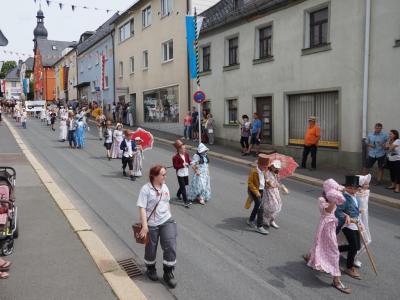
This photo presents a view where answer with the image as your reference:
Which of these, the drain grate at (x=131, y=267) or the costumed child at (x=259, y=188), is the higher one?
the costumed child at (x=259, y=188)

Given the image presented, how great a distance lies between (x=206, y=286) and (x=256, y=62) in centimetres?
1456

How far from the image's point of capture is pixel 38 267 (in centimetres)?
563

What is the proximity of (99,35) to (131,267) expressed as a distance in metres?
40.7

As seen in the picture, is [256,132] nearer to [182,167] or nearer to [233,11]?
[233,11]

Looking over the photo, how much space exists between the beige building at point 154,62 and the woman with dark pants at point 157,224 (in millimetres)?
19708

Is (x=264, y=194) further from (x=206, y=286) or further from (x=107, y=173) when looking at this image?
(x=107, y=173)

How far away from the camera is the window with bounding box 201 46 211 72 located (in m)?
22.9

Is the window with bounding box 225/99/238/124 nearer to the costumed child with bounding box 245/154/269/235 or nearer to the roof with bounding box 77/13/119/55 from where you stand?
the costumed child with bounding box 245/154/269/235

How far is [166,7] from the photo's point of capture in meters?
27.2

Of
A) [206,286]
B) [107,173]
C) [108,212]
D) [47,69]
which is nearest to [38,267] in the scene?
[206,286]

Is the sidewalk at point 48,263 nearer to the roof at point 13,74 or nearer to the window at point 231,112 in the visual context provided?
the window at point 231,112

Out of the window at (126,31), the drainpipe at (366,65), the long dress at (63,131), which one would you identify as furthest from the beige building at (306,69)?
the window at (126,31)

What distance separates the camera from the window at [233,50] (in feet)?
67.6

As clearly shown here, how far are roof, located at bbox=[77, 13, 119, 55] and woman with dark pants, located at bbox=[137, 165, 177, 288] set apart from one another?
111 ft
